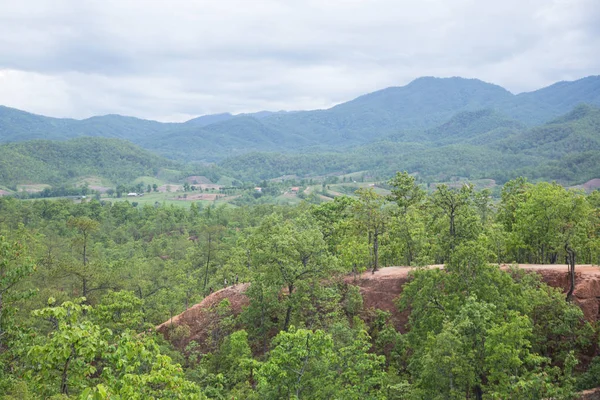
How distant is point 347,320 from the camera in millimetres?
30188

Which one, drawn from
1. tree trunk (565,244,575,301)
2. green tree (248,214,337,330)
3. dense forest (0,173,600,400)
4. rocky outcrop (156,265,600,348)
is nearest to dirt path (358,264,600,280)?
rocky outcrop (156,265,600,348)

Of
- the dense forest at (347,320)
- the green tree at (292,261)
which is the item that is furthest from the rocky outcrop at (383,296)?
the green tree at (292,261)

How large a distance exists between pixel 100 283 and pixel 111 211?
8616cm

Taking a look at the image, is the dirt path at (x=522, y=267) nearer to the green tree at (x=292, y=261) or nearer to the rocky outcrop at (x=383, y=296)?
the rocky outcrop at (x=383, y=296)

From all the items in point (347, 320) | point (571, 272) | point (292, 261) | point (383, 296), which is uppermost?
point (292, 261)

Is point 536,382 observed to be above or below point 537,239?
below

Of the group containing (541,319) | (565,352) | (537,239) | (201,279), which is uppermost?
(537,239)

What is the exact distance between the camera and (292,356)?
2056 cm

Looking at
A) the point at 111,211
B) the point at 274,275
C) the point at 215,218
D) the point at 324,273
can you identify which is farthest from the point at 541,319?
the point at 111,211

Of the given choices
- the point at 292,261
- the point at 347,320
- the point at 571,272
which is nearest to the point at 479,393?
the point at 347,320

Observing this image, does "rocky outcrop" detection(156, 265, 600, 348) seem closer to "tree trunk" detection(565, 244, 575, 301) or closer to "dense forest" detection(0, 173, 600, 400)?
"tree trunk" detection(565, 244, 575, 301)

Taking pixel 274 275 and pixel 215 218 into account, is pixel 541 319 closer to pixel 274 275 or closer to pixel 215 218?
pixel 274 275

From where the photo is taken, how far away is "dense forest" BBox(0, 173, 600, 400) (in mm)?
13555

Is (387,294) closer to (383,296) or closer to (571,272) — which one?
(383,296)
